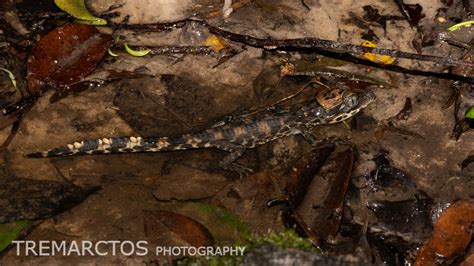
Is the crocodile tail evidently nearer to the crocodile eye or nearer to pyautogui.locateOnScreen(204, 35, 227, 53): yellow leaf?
pyautogui.locateOnScreen(204, 35, 227, 53): yellow leaf

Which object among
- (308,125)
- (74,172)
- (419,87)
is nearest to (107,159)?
(74,172)

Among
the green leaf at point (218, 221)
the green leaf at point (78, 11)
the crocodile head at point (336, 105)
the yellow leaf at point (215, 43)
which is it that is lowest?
the green leaf at point (218, 221)

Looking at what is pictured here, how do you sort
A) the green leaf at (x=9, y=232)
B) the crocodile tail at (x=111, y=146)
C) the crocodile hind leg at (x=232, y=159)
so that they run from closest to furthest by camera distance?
the green leaf at (x=9, y=232) → the crocodile tail at (x=111, y=146) → the crocodile hind leg at (x=232, y=159)

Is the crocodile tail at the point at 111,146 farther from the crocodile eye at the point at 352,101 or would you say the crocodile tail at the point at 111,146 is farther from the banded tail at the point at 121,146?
the crocodile eye at the point at 352,101

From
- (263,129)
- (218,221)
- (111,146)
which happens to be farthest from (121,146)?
(263,129)

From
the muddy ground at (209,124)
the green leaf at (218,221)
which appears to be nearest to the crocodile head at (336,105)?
the muddy ground at (209,124)

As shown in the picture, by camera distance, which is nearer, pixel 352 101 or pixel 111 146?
pixel 111 146

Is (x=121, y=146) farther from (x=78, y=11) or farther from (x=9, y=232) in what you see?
(x=78, y=11)
